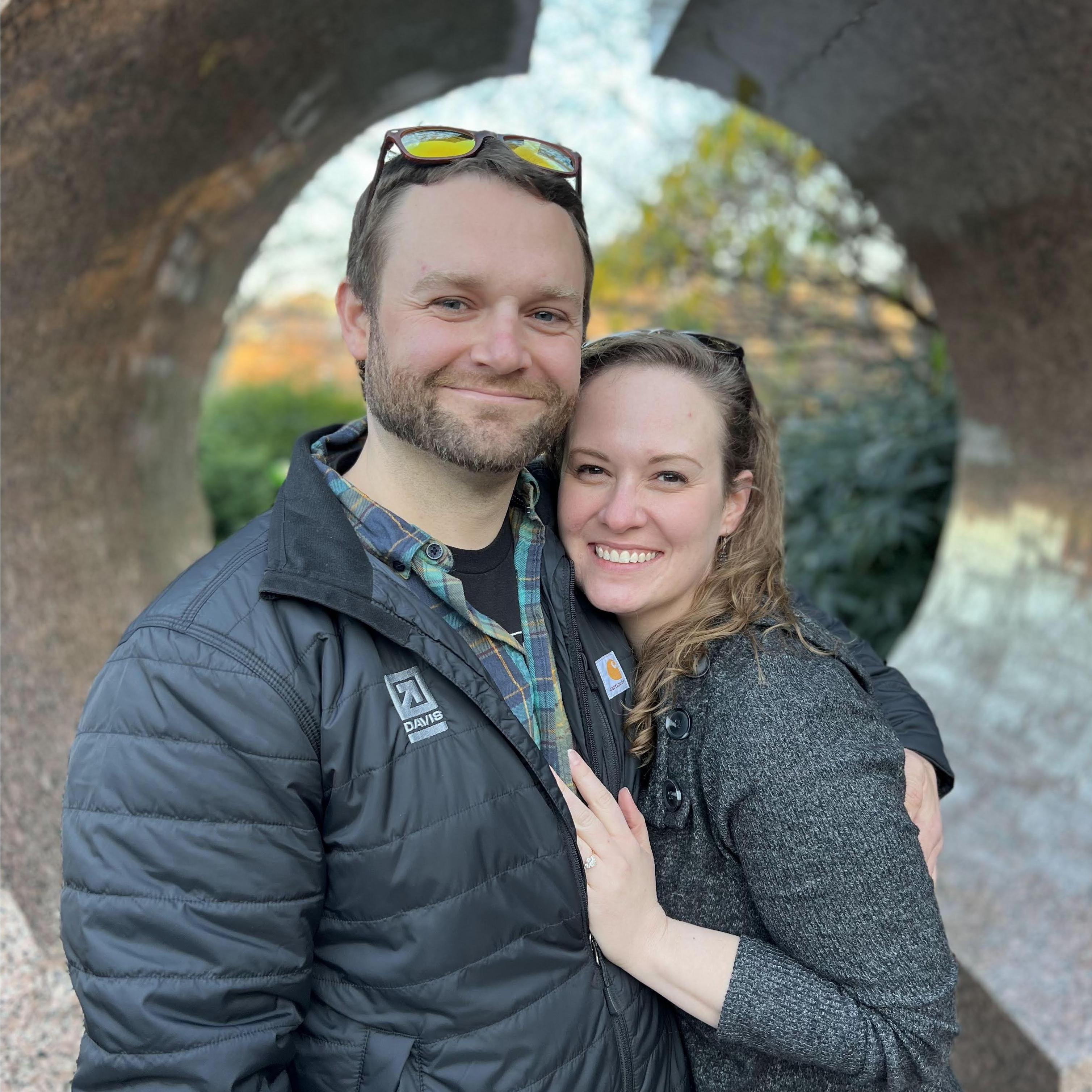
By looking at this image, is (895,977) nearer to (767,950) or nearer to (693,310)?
(767,950)

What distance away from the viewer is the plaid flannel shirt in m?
1.80

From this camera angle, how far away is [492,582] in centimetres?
201

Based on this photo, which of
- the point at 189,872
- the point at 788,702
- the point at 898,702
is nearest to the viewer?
the point at 189,872

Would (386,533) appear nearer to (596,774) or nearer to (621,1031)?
(596,774)

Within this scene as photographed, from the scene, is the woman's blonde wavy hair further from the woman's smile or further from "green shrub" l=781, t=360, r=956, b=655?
"green shrub" l=781, t=360, r=956, b=655

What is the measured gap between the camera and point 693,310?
7.77 metres

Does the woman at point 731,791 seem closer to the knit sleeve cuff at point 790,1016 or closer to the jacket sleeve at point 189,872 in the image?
the knit sleeve cuff at point 790,1016

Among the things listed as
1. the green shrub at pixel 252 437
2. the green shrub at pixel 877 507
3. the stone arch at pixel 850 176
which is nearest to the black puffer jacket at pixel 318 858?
the stone arch at pixel 850 176

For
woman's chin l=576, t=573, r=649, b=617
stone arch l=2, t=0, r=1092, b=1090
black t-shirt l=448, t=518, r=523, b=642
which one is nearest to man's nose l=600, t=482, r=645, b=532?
woman's chin l=576, t=573, r=649, b=617

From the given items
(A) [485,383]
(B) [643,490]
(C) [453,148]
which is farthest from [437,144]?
(B) [643,490]

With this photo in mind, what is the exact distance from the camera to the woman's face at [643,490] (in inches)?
82.0

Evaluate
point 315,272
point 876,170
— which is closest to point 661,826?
point 876,170

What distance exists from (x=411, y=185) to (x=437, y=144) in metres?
0.10

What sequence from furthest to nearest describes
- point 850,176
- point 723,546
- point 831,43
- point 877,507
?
1. point 877,507
2. point 850,176
3. point 831,43
4. point 723,546
